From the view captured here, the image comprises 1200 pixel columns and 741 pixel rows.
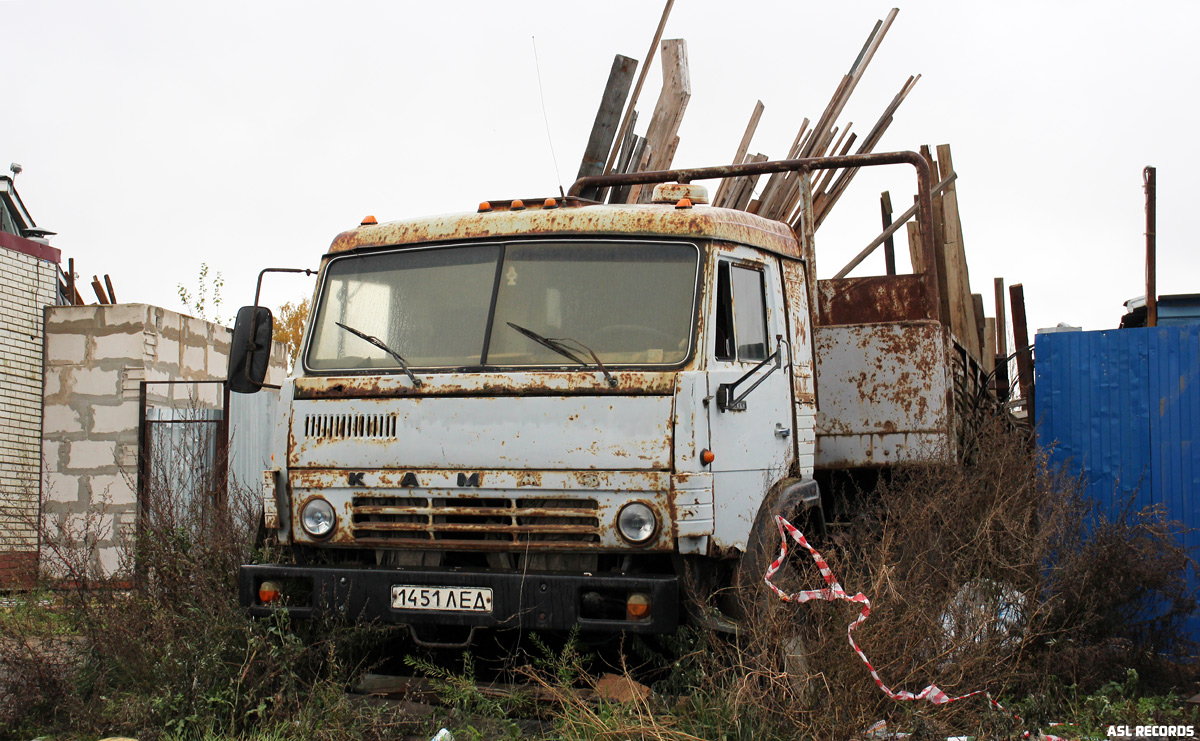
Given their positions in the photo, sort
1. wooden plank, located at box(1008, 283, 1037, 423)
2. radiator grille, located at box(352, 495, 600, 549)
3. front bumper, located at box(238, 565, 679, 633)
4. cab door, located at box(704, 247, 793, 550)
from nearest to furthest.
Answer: front bumper, located at box(238, 565, 679, 633)
radiator grille, located at box(352, 495, 600, 549)
cab door, located at box(704, 247, 793, 550)
wooden plank, located at box(1008, 283, 1037, 423)

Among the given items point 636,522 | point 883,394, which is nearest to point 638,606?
point 636,522

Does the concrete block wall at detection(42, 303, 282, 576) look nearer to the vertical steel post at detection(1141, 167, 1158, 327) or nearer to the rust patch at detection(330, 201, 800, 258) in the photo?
the rust patch at detection(330, 201, 800, 258)

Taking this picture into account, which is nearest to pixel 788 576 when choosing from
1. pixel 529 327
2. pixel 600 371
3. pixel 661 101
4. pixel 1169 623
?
pixel 600 371

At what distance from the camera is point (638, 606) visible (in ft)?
14.5

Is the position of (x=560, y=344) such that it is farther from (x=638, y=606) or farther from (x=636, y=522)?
(x=638, y=606)

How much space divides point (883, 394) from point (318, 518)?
138 inches

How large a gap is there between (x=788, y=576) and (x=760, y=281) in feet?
4.77

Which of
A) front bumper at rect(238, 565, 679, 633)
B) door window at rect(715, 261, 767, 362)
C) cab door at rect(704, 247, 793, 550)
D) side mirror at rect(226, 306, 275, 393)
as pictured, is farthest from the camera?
side mirror at rect(226, 306, 275, 393)

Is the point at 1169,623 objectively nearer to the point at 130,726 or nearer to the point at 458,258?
the point at 458,258

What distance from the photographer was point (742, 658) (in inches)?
176

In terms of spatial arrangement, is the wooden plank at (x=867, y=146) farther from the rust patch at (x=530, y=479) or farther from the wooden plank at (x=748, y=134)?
the rust patch at (x=530, y=479)

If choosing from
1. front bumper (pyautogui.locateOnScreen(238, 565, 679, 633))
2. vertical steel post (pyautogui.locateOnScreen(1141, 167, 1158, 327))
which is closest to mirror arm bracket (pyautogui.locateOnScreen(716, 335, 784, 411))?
front bumper (pyautogui.locateOnScreen(238, 565, 679, 633))

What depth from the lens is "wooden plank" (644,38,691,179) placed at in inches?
390

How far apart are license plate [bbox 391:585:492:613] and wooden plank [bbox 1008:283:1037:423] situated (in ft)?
17.0
